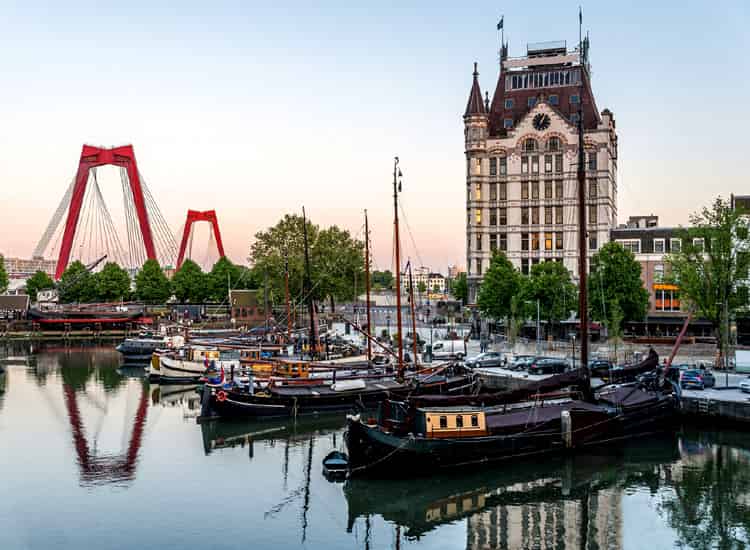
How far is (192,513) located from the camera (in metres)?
28.2

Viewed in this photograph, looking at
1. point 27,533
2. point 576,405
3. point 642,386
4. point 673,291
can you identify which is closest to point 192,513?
point 27,533

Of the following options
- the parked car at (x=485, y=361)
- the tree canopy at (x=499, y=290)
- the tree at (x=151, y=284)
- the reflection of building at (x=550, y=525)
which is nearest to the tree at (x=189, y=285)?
the tree at (x=151, y=284)

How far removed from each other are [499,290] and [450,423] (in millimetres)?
47982

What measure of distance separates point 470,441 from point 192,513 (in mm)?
13059

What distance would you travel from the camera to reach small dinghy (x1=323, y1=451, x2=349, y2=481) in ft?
109

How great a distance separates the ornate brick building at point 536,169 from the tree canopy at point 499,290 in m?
13.3

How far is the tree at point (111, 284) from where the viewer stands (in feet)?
435

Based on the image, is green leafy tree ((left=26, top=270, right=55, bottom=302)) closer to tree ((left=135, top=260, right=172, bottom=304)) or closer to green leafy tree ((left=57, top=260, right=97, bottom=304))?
green leafy tree ((left=57, top=260, right=97, bottom=304))

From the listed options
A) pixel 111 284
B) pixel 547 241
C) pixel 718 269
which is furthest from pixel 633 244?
pixel 111 284

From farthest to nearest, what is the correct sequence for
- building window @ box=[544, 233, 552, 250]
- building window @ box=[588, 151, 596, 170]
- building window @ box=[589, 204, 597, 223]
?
1. building window @ box=[544, 233, 552, 250]
2. building window @ box=[588, 151, 596, 170]
3. building window @ box=[589, 204, 597, 223]

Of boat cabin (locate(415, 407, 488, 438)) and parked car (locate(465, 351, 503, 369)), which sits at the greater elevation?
parked car (locate(465, 351, 503, 369))

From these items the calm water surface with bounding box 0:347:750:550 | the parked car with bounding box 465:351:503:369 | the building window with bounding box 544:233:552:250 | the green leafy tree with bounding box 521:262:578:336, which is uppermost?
the building window with bounding box 544:233:552:250

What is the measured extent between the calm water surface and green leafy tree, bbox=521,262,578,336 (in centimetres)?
3254

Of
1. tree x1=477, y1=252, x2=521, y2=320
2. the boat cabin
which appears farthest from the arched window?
the boat cabin
